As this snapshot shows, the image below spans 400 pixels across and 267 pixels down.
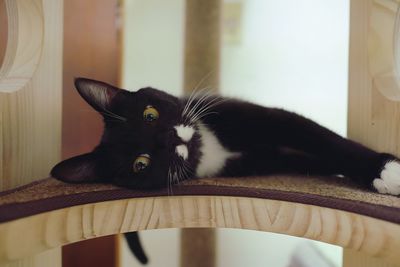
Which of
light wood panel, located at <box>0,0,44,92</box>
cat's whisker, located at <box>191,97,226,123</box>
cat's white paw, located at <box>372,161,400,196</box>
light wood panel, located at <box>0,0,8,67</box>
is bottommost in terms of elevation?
cat's white paw, located at <box>372,161,400,196</box>

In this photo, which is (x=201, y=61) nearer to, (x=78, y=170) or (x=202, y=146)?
(x=202, y=146)

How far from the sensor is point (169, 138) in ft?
2.87

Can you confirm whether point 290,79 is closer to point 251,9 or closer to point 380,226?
point 251,9

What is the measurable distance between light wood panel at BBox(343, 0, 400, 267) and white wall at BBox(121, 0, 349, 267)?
2.22ft

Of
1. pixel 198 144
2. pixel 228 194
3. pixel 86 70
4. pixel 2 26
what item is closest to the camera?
pixel 228 194

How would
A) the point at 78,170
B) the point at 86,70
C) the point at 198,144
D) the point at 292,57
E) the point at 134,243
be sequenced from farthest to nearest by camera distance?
the point at 292,57 → the point at 86,70 → the point at 134,243 → the point at 198,144 → the point at 78,170

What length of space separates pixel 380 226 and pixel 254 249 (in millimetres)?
1098

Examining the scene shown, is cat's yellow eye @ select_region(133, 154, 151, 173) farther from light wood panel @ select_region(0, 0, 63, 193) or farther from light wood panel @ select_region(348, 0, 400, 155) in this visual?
light wood panel @ select_region(348, 0, 400, 155)

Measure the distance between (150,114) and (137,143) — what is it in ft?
0.25

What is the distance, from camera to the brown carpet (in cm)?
64

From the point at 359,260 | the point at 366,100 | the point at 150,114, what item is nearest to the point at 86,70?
the point at 150,114

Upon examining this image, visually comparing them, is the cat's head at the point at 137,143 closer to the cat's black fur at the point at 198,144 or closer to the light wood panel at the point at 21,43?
the cat's black fur at the point at 198,144

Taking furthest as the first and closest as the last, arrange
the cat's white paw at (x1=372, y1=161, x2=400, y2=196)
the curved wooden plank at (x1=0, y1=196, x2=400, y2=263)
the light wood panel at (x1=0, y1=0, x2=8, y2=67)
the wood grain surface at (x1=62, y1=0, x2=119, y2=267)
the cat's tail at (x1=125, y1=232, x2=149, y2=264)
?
1. the wood grain surface at (x1=62, y1=0, x2=119, y2=267)
2. the light wood panel at (x1=0, y1=0, x2=8, y2=67)
3. the cat's tail at (x1=125, y1=232, x2=149, y2=264)
4. the cat's white paw at (x1=372, y1=161, x2=400, y2=196)
5. the curved wooden plank at (x1=0, y1=196, x2=400, y2=263)

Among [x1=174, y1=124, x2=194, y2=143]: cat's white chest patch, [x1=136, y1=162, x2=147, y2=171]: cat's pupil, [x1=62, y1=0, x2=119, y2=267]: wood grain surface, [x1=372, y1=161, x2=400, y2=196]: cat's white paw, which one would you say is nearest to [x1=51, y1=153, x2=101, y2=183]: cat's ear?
[x1=136, y1=162, x2=147, y2=171]: cat's pupil
